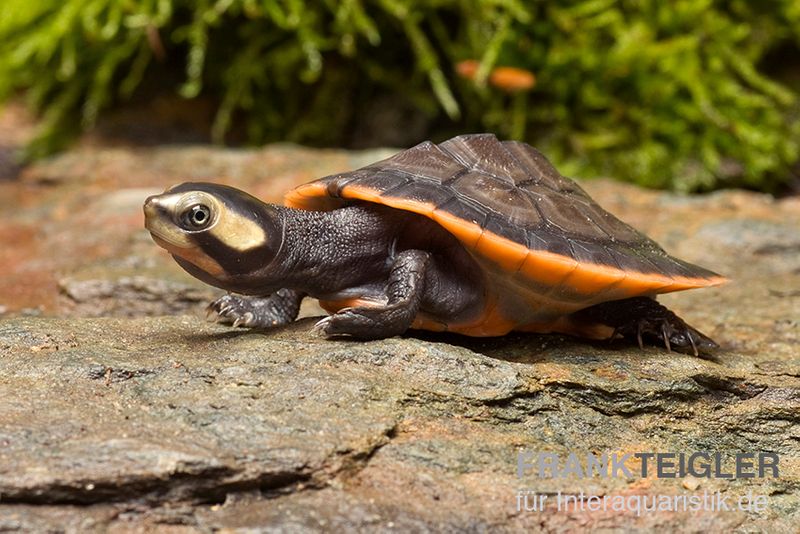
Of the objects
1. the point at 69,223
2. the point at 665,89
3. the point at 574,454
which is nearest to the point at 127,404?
the point at 574,454

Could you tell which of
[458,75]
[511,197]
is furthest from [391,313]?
[458,75]

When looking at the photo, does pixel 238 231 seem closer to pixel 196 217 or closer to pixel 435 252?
pixel 196 217

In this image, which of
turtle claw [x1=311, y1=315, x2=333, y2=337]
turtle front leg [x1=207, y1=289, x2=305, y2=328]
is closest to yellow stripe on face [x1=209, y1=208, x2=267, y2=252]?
turtle claw [x1=311, y1=315, x2=333, y2=337]

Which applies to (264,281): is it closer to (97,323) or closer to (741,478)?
(97,323)

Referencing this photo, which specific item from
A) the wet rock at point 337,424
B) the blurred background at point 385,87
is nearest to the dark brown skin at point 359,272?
the wet rock at point 337,424

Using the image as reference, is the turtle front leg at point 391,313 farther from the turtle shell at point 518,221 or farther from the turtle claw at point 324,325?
the turtle shell at point 518,221

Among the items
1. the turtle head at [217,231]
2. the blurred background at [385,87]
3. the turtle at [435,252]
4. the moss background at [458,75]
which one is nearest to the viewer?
the turtle head at [217,231]
